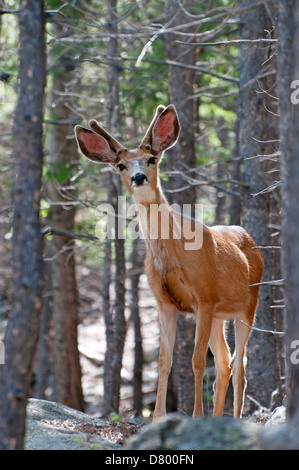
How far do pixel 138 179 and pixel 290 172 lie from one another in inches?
119

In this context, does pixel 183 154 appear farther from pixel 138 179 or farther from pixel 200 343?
pixel 200 343

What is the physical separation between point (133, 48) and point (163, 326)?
31.5ft

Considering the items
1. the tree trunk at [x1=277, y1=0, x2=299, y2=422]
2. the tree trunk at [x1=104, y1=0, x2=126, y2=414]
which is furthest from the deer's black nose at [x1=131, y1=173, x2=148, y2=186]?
the tree trunk at [x1=104, y1=0, x2=126, y2=414]

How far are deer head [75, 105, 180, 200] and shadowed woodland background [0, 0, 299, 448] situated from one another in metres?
0.86

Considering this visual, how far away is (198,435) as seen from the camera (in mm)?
5387

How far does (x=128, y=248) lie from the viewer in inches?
913

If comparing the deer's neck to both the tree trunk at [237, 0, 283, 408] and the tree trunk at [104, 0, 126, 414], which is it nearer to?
the tree trunk at [237, 0, 283, 408]

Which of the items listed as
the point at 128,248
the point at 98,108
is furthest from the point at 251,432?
the point at 128,248

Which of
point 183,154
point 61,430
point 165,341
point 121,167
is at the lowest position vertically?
point 61,430

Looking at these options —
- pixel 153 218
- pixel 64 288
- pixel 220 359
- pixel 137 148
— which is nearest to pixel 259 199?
pixel 137 148

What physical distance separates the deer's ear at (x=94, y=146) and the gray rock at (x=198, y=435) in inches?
165

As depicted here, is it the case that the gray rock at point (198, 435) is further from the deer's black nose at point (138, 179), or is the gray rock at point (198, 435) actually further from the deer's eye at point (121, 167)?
the deer's eye at point (121, 167)

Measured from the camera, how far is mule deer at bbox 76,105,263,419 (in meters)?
8.34
